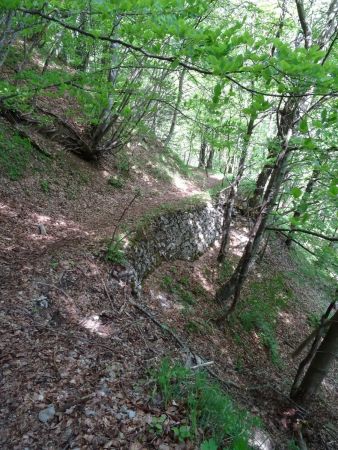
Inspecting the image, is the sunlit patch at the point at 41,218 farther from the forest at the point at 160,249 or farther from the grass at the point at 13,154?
the grass at the point at 13,154

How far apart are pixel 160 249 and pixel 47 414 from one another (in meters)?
6.05

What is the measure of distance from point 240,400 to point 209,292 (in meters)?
3.92

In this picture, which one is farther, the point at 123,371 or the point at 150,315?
the point at 150,315

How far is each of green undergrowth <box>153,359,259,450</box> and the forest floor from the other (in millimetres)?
83

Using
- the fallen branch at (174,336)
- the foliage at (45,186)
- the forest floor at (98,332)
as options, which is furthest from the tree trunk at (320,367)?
the foliage at (45,186)

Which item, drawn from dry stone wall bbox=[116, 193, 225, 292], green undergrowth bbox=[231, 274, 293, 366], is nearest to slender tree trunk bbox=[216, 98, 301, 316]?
green undergrowth bbox=[231, 274, 293, 366]

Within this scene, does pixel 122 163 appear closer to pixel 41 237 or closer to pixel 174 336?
pixel 41 237

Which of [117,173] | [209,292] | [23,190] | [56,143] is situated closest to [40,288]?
[23,190]

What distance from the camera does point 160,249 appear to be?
8.77 metres

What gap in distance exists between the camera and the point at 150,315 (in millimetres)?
5574

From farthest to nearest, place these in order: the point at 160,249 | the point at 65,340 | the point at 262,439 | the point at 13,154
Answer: the point at 160,249, the point at 13,154, the point at 262,439, the point at 65,340

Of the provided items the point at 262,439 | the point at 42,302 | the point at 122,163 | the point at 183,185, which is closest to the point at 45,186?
the point at 42,302

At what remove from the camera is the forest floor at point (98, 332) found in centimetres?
293

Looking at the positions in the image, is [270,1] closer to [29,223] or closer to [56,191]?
[56,191]
